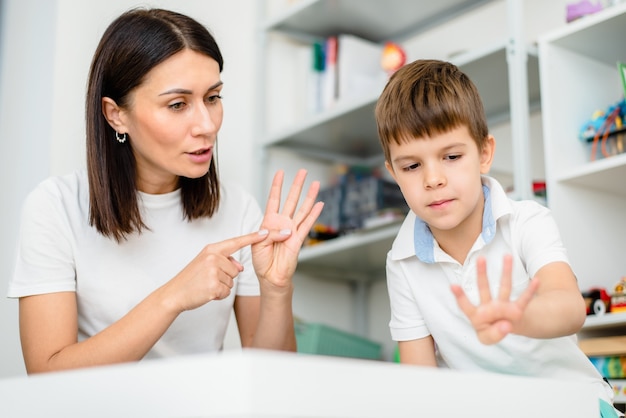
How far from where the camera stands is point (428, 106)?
1195mm

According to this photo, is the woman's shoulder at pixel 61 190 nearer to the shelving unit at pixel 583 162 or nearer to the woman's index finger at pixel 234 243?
the woman's index finger at pixel 234 243

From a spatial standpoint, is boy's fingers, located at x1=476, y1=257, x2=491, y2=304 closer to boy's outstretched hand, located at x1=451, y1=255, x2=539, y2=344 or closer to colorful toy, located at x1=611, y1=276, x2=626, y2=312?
boy's outstretched hand, located at x1=451, y1=255, x2=539, y2=344

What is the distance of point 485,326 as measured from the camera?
0.79m

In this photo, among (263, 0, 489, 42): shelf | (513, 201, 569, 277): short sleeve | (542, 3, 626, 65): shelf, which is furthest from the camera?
(263, 0, 489, 42): shelf

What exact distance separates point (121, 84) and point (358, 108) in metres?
1.00

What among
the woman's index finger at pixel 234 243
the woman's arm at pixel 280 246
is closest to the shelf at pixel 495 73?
the woman's arm at pixel 280 246

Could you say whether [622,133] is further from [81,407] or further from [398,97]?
Answer: [81,407]

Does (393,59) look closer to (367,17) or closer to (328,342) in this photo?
(367,17)

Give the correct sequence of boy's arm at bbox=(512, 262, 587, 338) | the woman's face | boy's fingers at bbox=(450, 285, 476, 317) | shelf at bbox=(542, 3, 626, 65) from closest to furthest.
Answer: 1. boy's fingers at bbox=(450, 285, 476, 317)
2. boy's arm at bbox=(512, 262, 587, 338)
3. the woman's face
4. shelf at bbox=(542, 3, 626, 65)

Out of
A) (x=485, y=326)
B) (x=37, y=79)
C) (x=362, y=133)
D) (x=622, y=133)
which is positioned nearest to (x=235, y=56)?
(x=362, y=133)

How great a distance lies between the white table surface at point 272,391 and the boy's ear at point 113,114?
0.65m

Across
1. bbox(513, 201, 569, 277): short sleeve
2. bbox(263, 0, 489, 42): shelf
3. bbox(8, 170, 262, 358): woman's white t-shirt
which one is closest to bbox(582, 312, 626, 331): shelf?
bbox(513, 201, 569, 277): short sleeve

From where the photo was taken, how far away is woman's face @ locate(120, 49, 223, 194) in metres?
1.29

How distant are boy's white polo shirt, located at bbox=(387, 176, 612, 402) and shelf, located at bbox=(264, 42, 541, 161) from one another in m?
0.71
